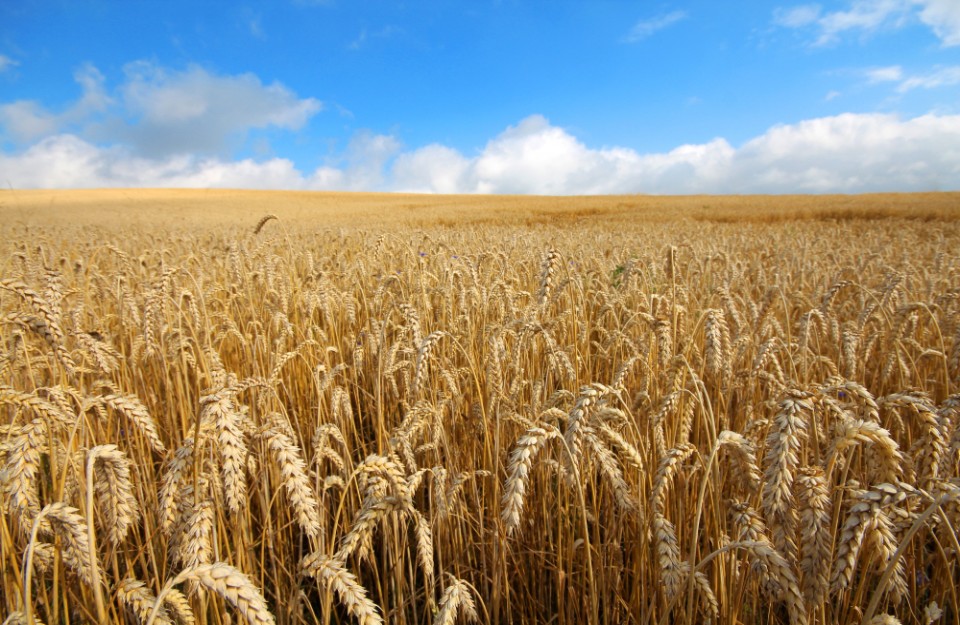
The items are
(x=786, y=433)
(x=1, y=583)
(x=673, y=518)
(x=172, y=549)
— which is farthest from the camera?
(x=673, y=518)

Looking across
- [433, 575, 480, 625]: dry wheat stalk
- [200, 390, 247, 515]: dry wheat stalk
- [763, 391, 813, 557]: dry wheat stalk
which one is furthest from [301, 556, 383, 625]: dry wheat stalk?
[763, 391, 813, 557]: dry wheat stalk

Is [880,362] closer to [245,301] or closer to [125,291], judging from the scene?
[245,301]

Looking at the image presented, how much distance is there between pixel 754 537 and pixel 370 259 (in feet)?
15.3

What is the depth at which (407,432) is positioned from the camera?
5.36ft

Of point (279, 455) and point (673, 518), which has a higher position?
point (279, 455)

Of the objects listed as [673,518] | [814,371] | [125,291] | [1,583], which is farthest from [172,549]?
[814,371]

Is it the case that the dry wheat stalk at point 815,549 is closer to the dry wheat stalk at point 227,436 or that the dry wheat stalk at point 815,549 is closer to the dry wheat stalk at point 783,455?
the dry wheat stalk at point 783,455

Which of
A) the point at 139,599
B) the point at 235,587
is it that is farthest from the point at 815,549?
the point at 139,599

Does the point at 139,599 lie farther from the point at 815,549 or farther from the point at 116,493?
the point at 815,549

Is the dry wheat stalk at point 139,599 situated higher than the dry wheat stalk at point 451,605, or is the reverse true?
the dry wheat stalk at point 139,599

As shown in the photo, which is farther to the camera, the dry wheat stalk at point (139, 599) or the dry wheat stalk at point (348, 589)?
the dry wheat stalk at point (139, 599)

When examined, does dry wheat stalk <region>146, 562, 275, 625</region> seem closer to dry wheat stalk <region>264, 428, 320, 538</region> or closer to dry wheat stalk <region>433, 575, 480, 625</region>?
dry wheat stalk <region>264, 428, 320, 538</region>

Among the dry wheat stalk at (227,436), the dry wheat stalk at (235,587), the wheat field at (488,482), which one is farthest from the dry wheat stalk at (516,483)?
the dry wheat stalk at (227,436)

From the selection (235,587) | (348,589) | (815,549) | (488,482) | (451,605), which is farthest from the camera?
(488,482)
